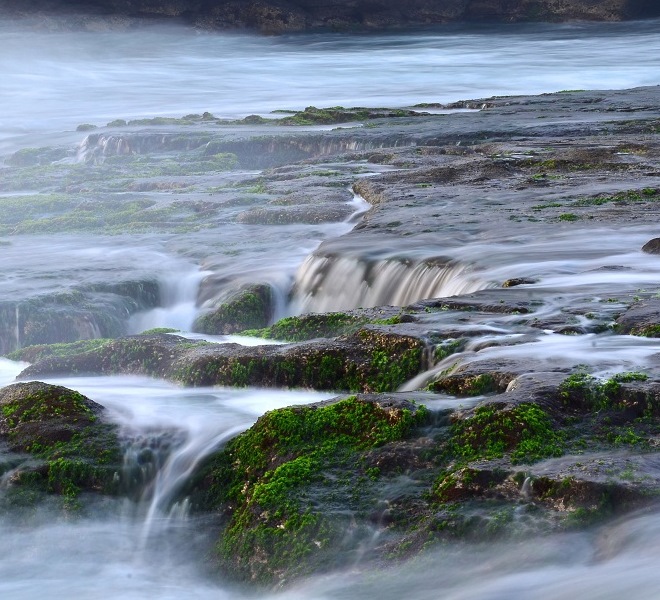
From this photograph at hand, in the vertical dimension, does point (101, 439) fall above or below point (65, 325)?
above

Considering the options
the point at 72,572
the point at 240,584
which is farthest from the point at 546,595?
the point at 72,572

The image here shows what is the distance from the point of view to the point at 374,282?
29.6 ft

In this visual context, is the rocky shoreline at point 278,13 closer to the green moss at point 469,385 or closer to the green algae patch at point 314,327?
the green algae patch at point 314,327

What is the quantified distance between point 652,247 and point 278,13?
154 ft

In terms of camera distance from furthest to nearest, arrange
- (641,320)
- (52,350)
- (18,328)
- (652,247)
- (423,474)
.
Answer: (18,328), (52,350), (652,247), (641,320), (423,474)

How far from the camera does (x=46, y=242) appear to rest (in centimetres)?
1302

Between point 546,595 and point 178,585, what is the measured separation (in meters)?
1.72

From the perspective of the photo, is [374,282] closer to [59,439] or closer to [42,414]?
[42,414]

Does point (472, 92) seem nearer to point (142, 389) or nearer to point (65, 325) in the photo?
point (65, 325)

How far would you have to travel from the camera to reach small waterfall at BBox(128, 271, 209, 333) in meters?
9.88

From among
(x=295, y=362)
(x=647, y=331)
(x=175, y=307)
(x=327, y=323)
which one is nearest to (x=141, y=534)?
(x=295, y=362)

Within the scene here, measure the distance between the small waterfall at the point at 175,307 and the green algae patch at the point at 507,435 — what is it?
17.2 ft

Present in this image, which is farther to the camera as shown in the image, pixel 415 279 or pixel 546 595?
pixel 415 279

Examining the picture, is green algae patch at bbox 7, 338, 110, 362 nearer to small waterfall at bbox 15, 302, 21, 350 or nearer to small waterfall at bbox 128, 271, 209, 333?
small waterfall at bbox 15, 302, 21, 350
